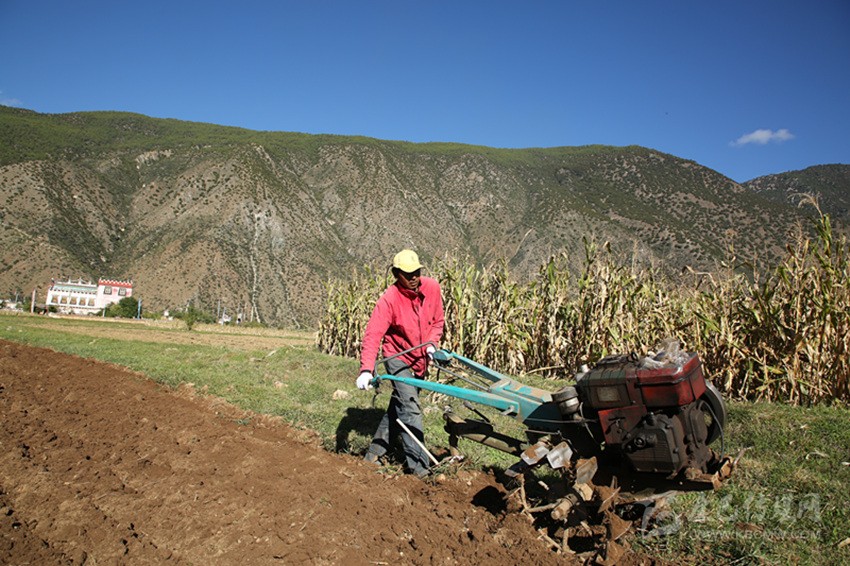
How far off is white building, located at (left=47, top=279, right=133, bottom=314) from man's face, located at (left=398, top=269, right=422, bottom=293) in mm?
53551

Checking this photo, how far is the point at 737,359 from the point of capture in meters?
8.48

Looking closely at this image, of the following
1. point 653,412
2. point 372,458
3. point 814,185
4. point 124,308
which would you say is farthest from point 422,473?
point 814,185

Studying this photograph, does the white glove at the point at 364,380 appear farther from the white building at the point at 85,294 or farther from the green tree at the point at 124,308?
the white building at the point at 85,294

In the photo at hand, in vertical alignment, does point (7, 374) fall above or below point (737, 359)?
below

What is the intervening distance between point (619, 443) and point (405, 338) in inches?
94.5

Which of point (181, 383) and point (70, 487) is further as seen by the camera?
point (181, 383)

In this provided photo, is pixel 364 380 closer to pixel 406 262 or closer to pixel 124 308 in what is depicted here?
pixel 406 262

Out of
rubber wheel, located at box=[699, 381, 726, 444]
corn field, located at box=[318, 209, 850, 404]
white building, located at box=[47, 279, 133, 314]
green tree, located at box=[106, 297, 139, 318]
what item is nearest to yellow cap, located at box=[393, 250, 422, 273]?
rubber wheel, located at box=[699, 381, 726, 444]

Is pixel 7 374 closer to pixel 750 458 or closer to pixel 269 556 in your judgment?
pixel 269 556

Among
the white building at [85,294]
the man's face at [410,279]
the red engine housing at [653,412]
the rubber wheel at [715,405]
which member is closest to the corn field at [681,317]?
the rubber wheel at [715,405]

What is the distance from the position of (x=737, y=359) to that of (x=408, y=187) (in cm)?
7932

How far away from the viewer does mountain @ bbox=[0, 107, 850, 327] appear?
195ft

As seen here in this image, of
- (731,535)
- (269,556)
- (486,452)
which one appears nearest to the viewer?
(269,556)

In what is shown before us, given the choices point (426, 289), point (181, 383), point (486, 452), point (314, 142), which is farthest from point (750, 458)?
point (314, 142)
